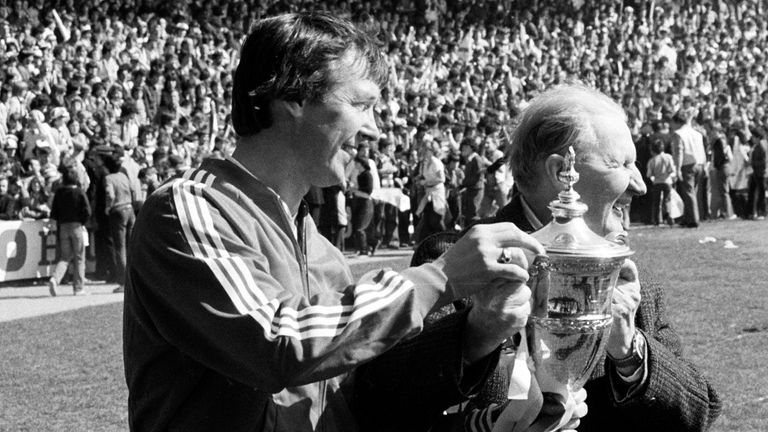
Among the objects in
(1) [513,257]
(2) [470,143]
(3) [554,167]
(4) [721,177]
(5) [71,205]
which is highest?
(3) [554,167]

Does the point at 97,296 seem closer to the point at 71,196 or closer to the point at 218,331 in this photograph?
the point at 71,196

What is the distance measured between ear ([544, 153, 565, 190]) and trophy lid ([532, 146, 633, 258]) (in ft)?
1.30

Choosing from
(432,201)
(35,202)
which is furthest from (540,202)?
(432,201)

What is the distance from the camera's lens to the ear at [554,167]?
289 centimetres

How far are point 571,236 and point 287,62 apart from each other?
67 cm

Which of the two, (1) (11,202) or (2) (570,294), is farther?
(1) (11,202)

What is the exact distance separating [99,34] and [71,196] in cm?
883

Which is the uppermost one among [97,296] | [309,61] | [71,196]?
[309,61]

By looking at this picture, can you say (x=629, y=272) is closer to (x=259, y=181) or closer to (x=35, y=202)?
(x=259, y=181)

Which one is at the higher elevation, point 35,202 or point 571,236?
point 571,236

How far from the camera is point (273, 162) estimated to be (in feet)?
7.66

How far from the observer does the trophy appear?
7.59ft

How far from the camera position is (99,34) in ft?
69.4

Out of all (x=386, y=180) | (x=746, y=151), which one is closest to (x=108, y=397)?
(x=386, y=180)
